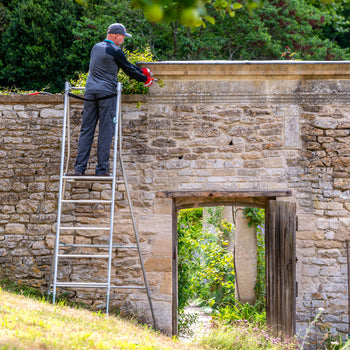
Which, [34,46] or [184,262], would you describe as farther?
[34,46]

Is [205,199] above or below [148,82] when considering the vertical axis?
below

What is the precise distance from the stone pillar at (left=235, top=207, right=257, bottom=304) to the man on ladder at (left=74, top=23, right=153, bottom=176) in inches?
181

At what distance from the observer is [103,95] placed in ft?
18.6

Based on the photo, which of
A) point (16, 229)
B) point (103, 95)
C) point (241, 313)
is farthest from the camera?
point (241, 313)

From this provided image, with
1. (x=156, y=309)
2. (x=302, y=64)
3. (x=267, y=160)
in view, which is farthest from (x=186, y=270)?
(x=302, y=64)

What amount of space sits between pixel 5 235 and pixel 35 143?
1200 mm

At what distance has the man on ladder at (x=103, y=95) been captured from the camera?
5668 millimetres

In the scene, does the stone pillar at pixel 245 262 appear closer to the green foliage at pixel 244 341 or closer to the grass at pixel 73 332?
the grass at pixel 73 332

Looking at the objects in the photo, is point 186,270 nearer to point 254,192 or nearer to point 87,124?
point 254,192

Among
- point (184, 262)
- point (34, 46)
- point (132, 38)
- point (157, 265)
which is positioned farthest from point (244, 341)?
point (34, 46)

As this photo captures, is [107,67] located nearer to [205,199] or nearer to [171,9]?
[205,199]

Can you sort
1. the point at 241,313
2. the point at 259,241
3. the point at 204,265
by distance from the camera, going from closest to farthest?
the point at 241,313, the point at 259,241, the point at 204,265

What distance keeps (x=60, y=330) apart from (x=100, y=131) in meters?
2.38

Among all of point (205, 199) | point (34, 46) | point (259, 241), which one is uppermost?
point (34, 46)
